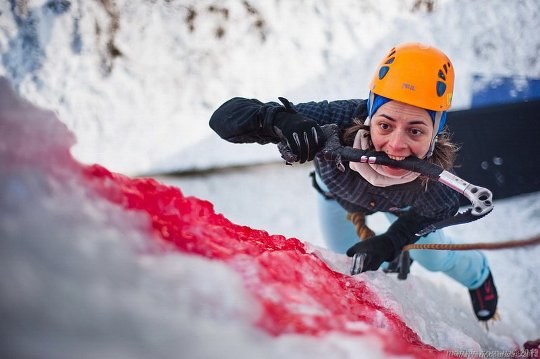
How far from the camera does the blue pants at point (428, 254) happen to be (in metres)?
1.45

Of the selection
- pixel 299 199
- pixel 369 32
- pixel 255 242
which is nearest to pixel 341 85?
pixel 369 32

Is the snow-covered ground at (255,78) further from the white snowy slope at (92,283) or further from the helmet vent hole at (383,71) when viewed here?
the helmet vent hole at (383,71)

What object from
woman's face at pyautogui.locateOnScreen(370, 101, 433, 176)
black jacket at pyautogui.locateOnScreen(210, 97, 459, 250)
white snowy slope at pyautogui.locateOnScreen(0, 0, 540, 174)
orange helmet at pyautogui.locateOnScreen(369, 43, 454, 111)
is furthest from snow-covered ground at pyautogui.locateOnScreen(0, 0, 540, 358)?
orange helmet at pyautogui.locateOnScreen(369, 43, 454, 111)

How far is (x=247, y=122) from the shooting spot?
3.33 feet

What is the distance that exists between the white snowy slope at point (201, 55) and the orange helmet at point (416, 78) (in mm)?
854

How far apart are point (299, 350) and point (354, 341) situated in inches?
3.3

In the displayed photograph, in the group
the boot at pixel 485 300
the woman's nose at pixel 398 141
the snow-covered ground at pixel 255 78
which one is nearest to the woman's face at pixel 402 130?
the woman's nose at pixel 398 141

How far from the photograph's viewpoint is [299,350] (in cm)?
54

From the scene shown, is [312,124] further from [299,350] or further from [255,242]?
[299,350]

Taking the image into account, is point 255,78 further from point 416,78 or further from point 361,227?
point 416,78

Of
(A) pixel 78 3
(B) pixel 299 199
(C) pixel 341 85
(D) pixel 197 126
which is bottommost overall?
(B) pixel 299 199

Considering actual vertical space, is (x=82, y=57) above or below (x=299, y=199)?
above

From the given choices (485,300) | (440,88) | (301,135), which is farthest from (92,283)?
(485,300)

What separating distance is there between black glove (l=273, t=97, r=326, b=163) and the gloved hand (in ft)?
0.99
